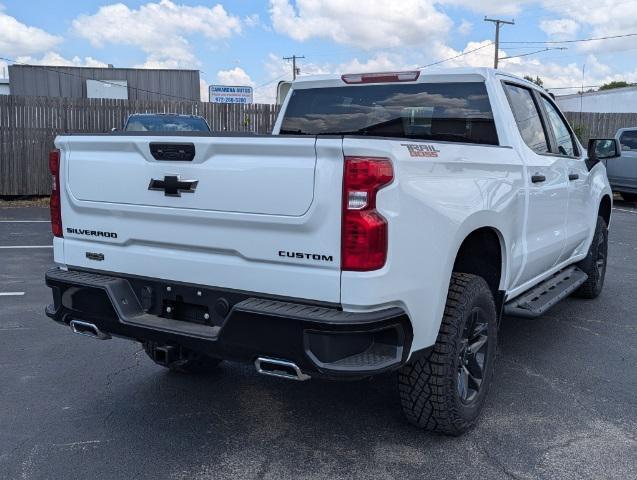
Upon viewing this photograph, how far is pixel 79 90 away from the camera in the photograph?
4094 cm

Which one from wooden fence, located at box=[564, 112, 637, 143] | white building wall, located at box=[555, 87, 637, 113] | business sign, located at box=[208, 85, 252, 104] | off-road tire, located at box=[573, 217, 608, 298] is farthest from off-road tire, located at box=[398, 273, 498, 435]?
white building wall, located at box=[555, 87, 637, 113]

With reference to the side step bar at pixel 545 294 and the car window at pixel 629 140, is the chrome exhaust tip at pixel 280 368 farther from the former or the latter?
the car window at pixel 629 140

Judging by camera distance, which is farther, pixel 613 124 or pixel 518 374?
pixel 613 124

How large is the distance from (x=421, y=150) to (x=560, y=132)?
2.95 meters

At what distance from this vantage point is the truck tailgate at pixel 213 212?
9.37 feet

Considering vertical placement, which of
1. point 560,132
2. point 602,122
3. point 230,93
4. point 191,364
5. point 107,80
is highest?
point 107,80

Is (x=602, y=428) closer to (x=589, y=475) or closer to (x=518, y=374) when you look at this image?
(x=589, y=475)

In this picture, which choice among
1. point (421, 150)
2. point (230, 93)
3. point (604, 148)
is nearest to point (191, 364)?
point (421, 150)

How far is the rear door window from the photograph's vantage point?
4.48 meters

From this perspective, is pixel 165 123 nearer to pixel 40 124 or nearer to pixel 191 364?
pixel 40 124

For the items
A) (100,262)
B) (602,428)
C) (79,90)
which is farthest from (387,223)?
(79,90)

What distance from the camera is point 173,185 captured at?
3.23 meters

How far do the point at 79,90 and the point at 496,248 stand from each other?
4130 centimetres

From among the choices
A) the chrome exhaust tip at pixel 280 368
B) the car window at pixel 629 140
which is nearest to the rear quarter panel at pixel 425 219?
the chrome exhaust tip at pixel 280 368
